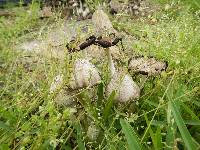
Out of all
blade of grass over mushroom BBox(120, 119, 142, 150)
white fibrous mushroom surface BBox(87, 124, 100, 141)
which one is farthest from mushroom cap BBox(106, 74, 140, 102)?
blade of grass over mushroom BBox(120, 119, 142, 150)

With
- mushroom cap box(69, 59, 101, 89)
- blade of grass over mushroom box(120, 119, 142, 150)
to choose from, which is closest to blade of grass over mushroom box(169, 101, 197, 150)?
blade of grass over mushroom box(120, 119, 142, 150)

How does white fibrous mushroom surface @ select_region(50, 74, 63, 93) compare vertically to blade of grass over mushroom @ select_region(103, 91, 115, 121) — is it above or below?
above

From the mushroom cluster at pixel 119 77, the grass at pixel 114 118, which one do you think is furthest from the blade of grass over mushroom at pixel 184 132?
the mushroom cluster at pixel 119 77

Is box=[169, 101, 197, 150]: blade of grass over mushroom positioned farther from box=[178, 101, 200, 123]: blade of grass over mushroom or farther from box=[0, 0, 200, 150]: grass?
box=[178, 101, 200, 123]: blade of grass over mushroom

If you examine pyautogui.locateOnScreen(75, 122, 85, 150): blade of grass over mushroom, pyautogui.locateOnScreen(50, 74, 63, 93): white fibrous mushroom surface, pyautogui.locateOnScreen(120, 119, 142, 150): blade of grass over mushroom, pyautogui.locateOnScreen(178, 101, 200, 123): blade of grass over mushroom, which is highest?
pyautogui.locateOnScreen(50, 74, 63, 93): white fibrous mushroom surface

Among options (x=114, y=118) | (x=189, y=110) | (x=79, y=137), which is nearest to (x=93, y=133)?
(x=79, y=137)

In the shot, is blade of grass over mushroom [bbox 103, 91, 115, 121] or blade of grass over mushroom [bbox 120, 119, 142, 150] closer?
blade of grass over mushroom [bbox 120, 119, 142, 150]

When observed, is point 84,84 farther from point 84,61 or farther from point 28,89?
point 28,89

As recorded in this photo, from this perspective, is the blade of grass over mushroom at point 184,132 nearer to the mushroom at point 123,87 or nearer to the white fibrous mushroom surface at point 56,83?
the mushroom at point 123,87
